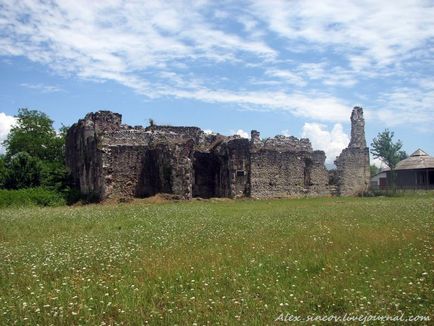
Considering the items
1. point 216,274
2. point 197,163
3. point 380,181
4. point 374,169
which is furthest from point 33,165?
→ point 374,169

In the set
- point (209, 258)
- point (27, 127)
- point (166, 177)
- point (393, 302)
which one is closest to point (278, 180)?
point (166, 177)

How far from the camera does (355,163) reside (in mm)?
43531

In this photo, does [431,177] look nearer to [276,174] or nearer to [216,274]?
[276,174]

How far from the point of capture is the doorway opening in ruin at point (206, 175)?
3931cm

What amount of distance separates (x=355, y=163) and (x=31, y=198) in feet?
95.0

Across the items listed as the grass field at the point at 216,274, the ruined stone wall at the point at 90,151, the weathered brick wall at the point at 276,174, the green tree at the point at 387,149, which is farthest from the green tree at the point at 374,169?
the grass field at the point at 216,274

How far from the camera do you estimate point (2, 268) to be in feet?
30.6

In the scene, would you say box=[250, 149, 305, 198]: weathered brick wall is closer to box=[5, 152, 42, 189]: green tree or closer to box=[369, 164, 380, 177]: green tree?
box=[5, 152, 42, 189]: green tree

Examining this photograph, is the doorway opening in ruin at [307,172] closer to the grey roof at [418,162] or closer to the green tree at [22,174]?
the grey roof at [418,162]

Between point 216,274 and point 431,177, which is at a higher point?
point 431,177

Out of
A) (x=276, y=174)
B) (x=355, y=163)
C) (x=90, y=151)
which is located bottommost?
(x=276, y=174)

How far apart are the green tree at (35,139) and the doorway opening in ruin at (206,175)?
2682 centimetres

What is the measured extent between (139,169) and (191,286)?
27689 millimetres

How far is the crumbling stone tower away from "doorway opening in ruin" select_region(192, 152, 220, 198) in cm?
1191
